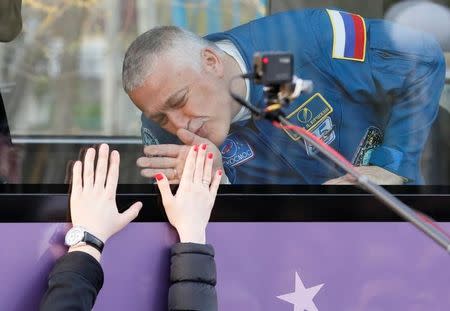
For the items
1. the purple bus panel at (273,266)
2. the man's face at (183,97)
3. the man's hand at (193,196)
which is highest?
the man's face at (183,97)

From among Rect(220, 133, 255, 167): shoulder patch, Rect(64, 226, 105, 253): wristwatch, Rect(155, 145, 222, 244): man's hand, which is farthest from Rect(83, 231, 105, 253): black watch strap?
Rect(220, 133, 255, 167): shoulder patch

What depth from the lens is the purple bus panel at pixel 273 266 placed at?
241cm

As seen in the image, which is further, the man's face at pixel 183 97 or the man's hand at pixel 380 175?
the man's hand at pixel 380 175

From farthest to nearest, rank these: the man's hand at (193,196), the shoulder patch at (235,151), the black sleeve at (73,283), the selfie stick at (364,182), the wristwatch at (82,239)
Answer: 1. the shoulder patch at (235,151)
2. the man's hand at (193,196)
3. the wristwatch at (82,239)
4. the black sleeve at (73,283)
5. the selfie stick at (364,182)

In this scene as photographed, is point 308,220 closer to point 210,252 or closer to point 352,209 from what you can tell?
point 352,209

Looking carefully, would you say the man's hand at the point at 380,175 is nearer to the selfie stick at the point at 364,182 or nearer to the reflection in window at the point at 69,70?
the reflection in window at the point at 69,70

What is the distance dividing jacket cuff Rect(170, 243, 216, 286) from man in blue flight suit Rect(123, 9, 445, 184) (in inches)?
9.0

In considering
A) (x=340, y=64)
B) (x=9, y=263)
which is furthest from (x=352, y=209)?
(x=9, y=263)

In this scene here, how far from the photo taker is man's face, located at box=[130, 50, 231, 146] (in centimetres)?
250

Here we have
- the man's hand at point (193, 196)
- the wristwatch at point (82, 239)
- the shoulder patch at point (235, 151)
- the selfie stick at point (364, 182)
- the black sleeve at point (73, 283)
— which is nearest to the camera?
the selfie stick at point (364, 182)

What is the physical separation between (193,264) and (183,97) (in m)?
0.47

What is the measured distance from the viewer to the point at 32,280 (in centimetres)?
241

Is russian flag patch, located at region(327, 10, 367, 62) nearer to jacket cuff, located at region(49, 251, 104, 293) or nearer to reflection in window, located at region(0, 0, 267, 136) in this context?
reflection in window, located at region(0, 0, 267, 136)

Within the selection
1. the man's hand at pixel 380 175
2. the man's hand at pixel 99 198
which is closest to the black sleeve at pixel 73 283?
the man's hand at pixel 99 198
